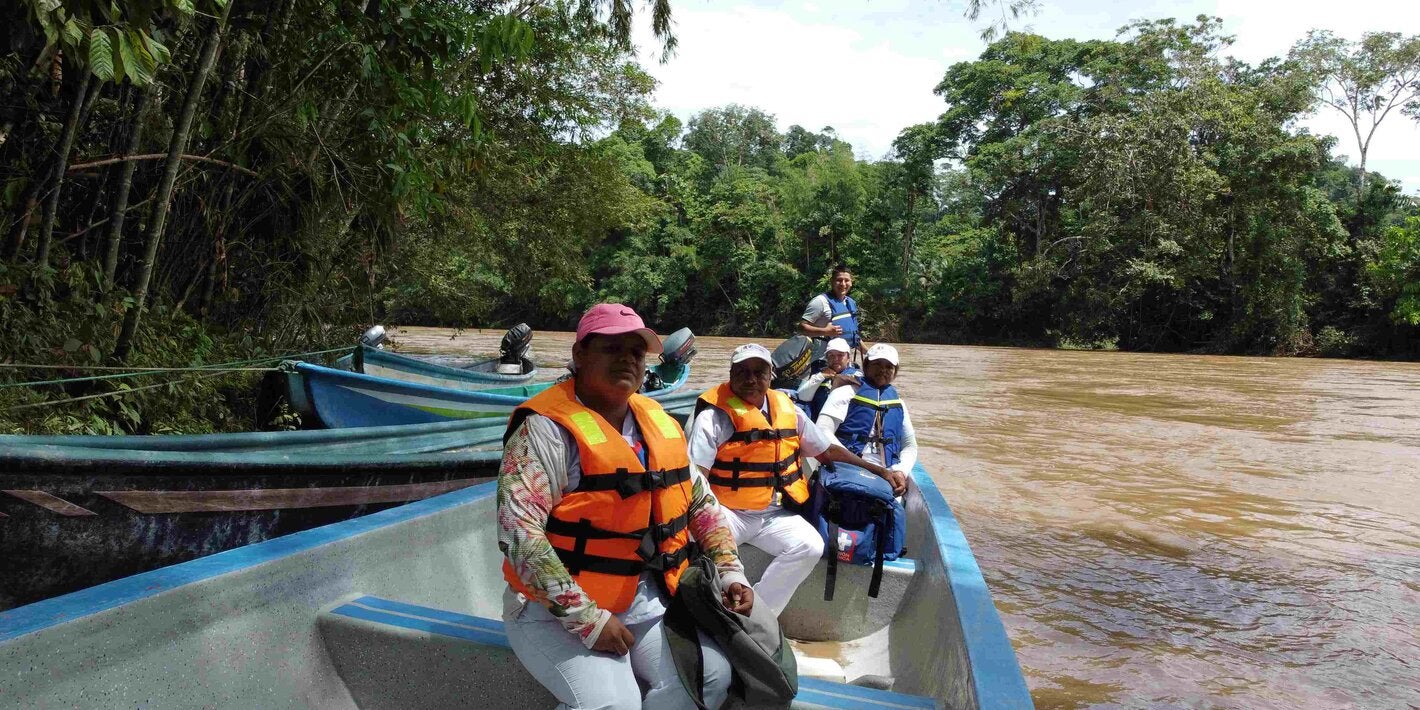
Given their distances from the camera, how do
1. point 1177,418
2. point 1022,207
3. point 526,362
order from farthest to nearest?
1. point 1022,207
2. point 1177,418
3. point 526,362

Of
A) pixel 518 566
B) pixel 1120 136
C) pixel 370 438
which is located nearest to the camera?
pixel 518 566

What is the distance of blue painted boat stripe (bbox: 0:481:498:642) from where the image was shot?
1.62 metres

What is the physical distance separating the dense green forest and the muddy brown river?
3832 mm

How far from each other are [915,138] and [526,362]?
26735 mm

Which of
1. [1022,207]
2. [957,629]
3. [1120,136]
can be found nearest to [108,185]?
[957,629]

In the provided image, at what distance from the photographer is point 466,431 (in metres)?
5.30

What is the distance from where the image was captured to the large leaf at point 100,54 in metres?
2.43

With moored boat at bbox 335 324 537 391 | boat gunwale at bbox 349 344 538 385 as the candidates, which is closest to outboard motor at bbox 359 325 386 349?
moored boat at bbox 335 324 537 391

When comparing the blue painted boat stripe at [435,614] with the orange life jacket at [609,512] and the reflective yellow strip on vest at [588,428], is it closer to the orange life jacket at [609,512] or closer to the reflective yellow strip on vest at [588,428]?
the orange life jacket at [609,512]

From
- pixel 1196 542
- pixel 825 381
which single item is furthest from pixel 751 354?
pixel 1196 542

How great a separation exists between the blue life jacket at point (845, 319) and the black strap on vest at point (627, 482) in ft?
14.8

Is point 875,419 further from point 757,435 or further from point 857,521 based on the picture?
point 757,435

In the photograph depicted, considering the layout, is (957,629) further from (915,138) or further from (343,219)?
(915,138)

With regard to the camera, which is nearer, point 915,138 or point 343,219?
point 343,219
